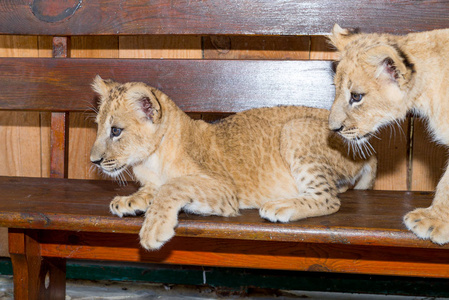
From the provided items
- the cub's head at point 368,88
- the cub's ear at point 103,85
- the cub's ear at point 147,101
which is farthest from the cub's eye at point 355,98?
the cub's ear at point 103,85

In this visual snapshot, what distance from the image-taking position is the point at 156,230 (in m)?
1.85

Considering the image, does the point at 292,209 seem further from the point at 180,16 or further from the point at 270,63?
the point at 180,16

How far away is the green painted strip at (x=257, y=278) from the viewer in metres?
2.93

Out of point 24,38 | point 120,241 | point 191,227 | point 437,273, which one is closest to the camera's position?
point 191,227

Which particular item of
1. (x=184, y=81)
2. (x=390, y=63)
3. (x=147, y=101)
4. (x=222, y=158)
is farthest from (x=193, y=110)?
(x=390, y=63)

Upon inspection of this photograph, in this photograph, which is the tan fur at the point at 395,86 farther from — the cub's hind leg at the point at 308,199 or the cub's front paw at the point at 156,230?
the cub's front paw at the point at 156,230

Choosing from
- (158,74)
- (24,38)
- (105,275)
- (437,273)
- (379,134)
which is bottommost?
(105,275)

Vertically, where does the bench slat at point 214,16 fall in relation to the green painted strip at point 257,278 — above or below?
above

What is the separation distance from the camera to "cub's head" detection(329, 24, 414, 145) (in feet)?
6.41

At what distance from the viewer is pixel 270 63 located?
266 centimetres

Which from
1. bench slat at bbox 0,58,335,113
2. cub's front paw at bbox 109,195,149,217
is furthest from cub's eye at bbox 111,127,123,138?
bench slat at bbox 0,58,335,113

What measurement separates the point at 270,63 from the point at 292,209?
951mm

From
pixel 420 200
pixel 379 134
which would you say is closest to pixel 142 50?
pixel 379 134

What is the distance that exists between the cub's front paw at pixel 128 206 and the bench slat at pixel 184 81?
811mm
